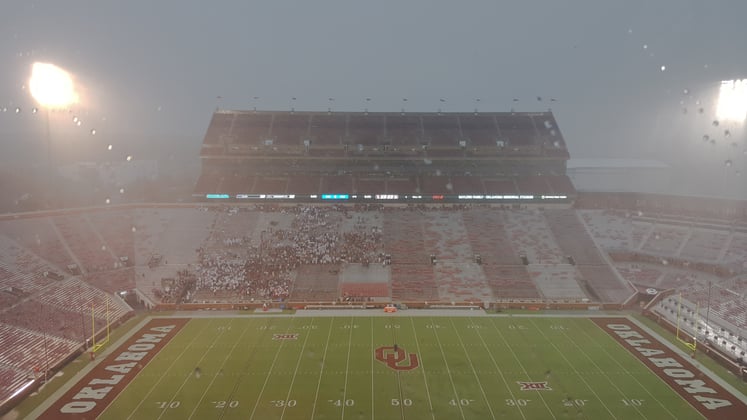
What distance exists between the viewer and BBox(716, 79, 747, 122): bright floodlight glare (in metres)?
29.4

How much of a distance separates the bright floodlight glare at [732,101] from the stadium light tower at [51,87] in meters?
38.0

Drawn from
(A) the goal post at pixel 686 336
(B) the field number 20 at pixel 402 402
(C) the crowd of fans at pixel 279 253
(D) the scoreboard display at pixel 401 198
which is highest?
(D) the scoreboard display at pixel 401 198

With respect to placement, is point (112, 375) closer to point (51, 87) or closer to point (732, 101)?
point (51, 87)

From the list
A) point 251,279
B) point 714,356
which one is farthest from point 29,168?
point 714,356

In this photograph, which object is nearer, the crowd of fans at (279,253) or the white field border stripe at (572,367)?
the white field border stripe at (572,367)

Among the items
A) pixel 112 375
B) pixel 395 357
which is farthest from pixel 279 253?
pixel 112 375

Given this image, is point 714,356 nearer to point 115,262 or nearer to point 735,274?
point 735,274

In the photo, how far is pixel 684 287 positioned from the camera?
28.9 m

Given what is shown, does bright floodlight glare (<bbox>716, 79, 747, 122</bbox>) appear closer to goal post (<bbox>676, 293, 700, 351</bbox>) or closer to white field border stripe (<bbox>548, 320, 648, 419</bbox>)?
goal post (<bbox>676, 293, 700, 351</bbox>)

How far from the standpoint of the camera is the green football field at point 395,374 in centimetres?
1555

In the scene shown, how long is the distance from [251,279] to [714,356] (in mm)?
22590

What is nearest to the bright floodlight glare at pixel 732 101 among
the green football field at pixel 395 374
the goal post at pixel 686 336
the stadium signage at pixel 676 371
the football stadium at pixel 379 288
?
the football stadium at pixel 379 288

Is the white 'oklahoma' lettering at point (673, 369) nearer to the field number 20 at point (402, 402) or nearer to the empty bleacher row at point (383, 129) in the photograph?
the field number 20 at point (402, 402)

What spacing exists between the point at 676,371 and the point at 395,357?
10404 mm
